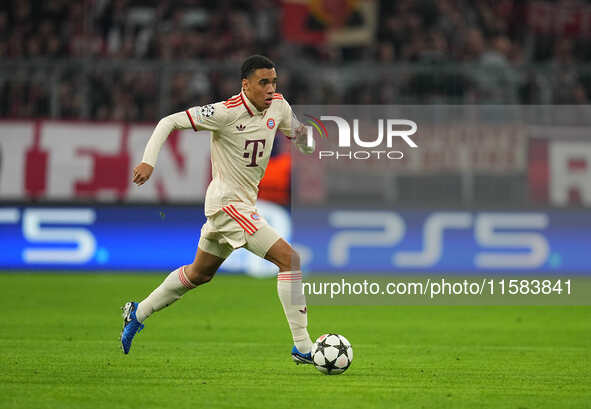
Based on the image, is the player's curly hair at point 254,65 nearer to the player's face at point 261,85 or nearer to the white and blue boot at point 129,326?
the player's face at point 261,85

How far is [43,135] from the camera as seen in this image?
51.0 feet

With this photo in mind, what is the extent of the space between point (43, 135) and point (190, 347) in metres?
7.54

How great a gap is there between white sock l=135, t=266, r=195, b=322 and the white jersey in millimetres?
630

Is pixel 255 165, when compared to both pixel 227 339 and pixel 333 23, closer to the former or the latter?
pixel 227 339

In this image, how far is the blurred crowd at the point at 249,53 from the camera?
49.7ft

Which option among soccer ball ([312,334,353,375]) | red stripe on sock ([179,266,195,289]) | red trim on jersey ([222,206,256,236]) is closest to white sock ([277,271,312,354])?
soccer ball ([312,334,353,375])

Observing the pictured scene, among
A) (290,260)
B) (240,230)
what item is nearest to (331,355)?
(290,260)

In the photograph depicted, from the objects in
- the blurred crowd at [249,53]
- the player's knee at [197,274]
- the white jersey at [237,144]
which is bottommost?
the player's knee at [197,274]

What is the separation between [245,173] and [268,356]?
1559 mm

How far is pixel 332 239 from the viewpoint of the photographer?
1280cm

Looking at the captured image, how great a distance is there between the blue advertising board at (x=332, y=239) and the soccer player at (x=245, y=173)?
151 inches

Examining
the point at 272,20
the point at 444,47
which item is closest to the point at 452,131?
the point at 444,47

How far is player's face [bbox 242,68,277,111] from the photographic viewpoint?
7551 millimetres

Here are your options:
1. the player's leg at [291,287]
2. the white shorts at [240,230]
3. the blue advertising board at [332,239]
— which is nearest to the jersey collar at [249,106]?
the white shorts at [240,230]
